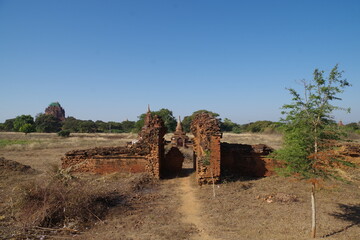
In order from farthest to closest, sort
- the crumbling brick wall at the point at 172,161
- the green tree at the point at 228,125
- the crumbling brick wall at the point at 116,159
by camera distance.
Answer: the green tree at the point at 228,125 < the crumbling brick wall at the point at 172,161 < the crumbling brick wall at the point at 116,159

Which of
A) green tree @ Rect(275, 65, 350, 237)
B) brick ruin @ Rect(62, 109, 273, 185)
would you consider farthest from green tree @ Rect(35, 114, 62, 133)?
green tree @ Rect(275, 65, 350, 237)

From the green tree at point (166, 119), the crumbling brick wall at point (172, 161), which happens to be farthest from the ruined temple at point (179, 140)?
the green tree at point (166, 119)

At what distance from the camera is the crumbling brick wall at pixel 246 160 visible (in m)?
12.2

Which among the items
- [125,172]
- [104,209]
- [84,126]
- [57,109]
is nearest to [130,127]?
[84,126]

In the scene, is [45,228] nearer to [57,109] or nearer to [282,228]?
[282,228]

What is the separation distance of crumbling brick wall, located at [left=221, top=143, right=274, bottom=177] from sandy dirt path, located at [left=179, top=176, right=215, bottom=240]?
95.4 inches

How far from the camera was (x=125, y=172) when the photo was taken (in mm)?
12633

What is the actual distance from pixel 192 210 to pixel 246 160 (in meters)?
5.43

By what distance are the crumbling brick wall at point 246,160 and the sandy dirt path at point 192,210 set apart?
95.4 inches

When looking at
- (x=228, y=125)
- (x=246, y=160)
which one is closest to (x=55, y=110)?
(x=228, y=125)

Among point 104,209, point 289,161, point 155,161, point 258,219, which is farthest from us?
point 155,161

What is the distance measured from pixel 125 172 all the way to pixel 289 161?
8845mm

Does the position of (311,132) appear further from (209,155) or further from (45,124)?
(45,124)

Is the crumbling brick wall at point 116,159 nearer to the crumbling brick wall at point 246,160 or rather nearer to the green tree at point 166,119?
the crumbling brick wall at point 246,160
